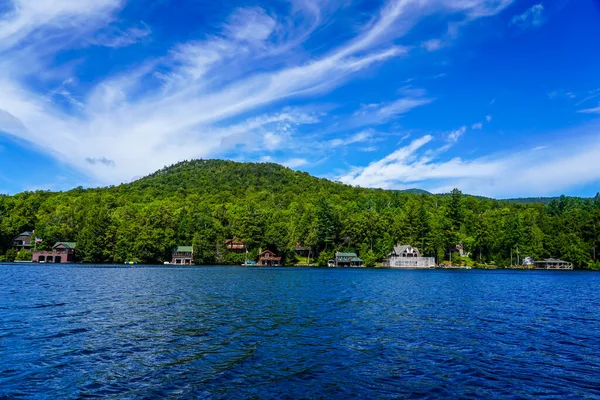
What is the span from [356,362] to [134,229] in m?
121

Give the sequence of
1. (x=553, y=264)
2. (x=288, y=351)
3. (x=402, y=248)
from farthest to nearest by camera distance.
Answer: (x=553, y=264), (x=402, y=248), (x=288, y=351)

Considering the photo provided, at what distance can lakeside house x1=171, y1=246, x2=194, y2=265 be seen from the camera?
126562 millimetres

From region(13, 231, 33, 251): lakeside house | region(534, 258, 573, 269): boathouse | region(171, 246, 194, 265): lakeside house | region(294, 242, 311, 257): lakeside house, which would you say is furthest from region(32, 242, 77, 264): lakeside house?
region(534, 258, 573, 269): boathouse

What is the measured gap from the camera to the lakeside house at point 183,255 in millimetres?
126562

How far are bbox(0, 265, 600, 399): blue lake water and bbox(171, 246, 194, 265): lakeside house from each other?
316 feet

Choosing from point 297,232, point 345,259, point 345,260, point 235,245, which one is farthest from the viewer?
point 235,245

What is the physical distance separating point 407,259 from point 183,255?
7068cm

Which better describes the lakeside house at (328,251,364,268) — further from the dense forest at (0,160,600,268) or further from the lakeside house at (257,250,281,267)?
the lakeside house at (257,250,281,267)

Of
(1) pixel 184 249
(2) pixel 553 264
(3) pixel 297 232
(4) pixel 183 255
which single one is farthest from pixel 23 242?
(2) pixel 553 264

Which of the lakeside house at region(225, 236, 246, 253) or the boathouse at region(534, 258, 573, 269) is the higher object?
the lakeside house at region(225, 236, 246, 253)

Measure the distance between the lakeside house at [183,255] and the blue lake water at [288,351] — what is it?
316 ft

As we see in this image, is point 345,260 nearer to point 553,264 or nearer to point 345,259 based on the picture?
point 345,259

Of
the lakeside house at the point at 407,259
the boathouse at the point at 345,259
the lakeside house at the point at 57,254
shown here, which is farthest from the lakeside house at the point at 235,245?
the lakeside house at the point at 407,259

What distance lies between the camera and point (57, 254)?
12569 cm
